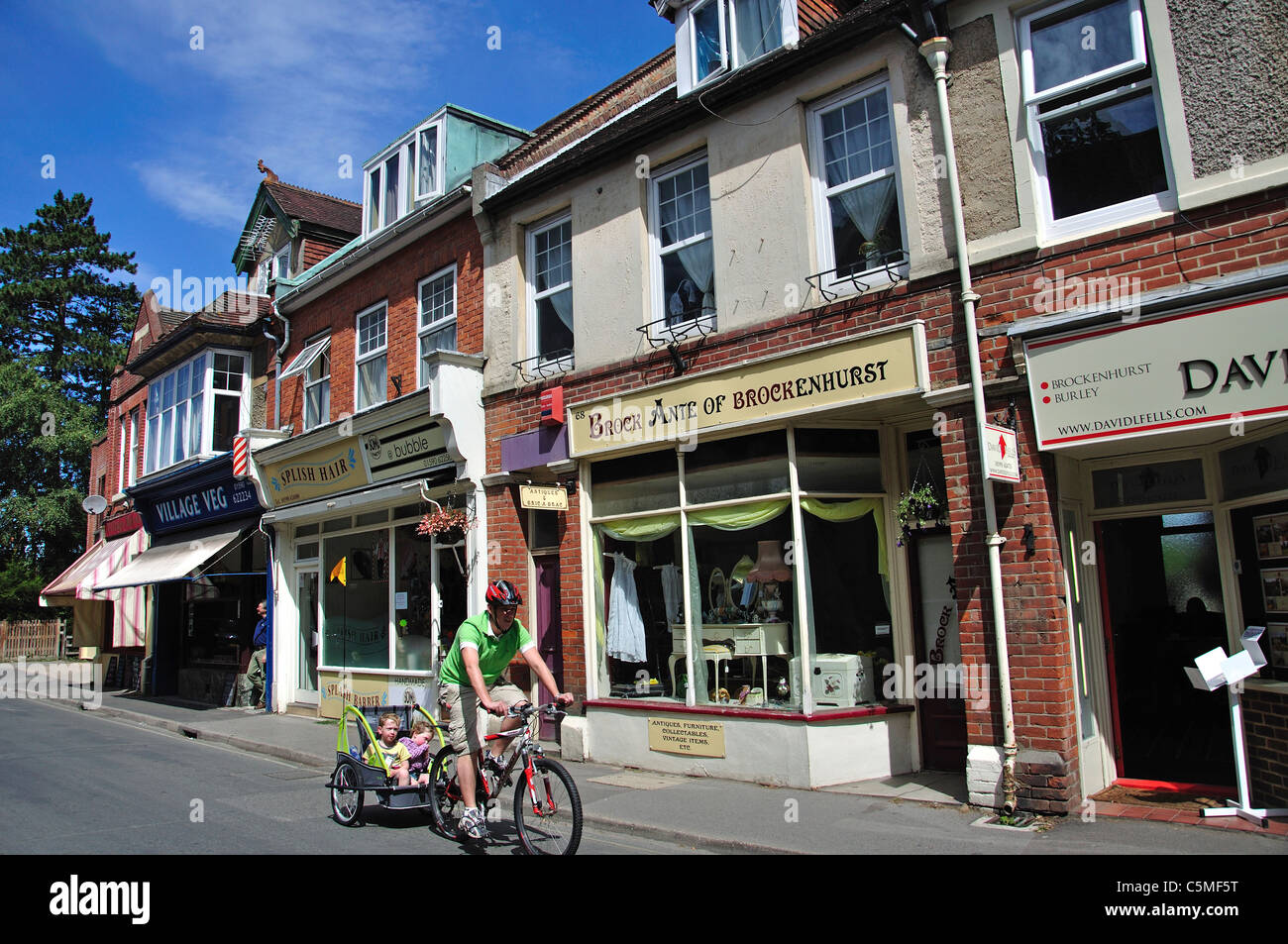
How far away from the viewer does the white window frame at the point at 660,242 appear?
9.57 meters

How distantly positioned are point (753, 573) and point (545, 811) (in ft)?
12.7

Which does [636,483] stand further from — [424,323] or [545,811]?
[424,323]

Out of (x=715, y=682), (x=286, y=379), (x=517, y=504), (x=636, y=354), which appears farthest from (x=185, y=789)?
(x=286, y=379)

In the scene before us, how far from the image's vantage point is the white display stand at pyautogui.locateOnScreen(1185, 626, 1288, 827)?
6.35m

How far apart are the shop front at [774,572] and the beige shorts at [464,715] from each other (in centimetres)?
301

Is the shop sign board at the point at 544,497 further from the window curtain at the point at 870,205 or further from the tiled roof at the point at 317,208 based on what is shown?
the tiled roof at the point at 317,208

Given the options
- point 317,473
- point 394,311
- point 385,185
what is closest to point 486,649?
point 394,311

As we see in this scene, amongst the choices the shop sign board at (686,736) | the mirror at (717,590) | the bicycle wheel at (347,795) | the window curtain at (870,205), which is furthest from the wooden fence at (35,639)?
the window curtain at (870,205)

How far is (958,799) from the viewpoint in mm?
7293

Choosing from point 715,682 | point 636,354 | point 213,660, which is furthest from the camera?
point 213,660

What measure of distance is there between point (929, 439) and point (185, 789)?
8.43m

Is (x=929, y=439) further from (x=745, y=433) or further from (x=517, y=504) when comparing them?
(x=517, y=504)

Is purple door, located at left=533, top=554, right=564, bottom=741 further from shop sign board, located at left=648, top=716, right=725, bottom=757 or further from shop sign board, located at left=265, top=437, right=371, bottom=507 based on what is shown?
shop sign board, located at left=265, top=437, right=371, bottom=507

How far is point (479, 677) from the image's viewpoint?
621 cm
